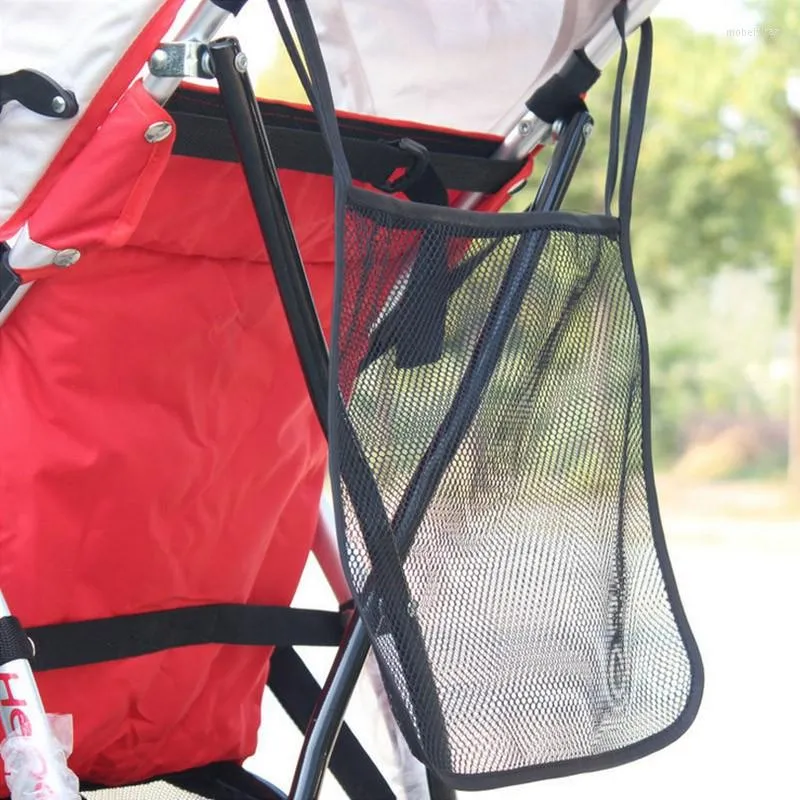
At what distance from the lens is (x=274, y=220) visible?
135 centimetres

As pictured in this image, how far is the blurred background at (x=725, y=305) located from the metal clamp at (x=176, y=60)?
104 inches

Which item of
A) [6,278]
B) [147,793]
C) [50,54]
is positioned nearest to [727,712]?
[147,793]

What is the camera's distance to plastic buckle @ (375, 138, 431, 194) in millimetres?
1539

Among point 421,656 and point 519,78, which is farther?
point 519,78

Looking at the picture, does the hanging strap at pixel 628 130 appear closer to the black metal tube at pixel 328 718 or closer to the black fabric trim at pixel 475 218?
the black fabric trim at pixel 475 218

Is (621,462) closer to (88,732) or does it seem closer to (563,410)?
(563,410)

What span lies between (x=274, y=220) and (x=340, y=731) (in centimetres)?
77

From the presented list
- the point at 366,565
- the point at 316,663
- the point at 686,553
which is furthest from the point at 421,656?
the point at 686,553

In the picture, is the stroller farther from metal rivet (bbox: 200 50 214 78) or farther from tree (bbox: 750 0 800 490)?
tree (bbox: 750 0 800 490)

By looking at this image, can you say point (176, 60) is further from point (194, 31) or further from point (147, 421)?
point (147, 421)

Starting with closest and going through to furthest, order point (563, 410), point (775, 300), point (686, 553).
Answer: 1. point (563, 410)
2. point (686, 553)
3. point (775, 300)

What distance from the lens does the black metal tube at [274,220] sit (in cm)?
130

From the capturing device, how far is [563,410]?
4.81 feet

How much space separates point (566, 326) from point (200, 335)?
1.30 feet
